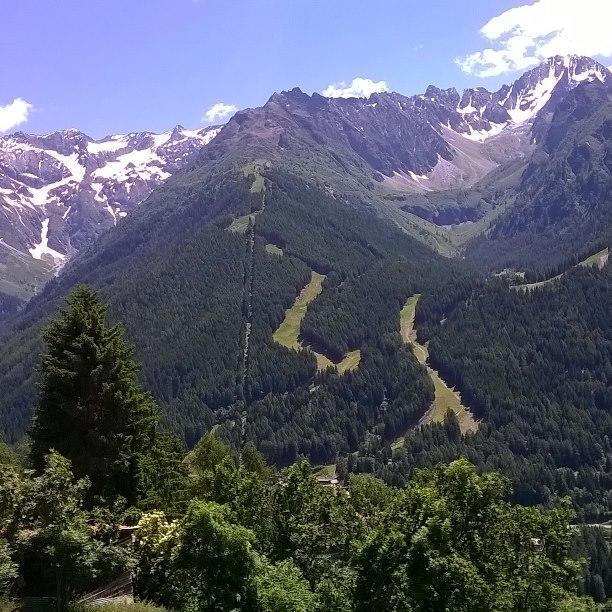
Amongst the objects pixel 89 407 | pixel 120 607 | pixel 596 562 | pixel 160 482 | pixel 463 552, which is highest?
pixel 89 407

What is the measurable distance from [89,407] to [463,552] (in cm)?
2849

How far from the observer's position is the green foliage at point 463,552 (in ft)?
89.1

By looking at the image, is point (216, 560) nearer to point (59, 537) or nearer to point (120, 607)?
point (59, 537)

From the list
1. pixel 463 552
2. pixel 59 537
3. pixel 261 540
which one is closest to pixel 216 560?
pixel 59 537

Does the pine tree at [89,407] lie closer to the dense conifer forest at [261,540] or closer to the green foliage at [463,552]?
the dense conifer forest at [261,540]

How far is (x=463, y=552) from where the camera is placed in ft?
102

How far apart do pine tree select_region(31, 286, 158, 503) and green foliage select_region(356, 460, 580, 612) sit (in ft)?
76.4

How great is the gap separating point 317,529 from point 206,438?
45610mm

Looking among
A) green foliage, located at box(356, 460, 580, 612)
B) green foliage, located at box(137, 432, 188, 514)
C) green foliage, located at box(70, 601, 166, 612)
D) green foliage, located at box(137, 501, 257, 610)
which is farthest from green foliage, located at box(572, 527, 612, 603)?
green foliage, located at box(137, 501, 257, 610)

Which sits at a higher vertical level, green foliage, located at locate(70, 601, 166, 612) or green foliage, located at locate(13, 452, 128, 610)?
green foliage, located at locate(13, 452, 128, 610)

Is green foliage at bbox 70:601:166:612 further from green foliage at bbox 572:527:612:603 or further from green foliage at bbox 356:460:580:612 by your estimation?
green foliage at bbox 572:527:612:603

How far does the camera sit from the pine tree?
45719mm

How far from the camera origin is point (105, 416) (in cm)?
4734

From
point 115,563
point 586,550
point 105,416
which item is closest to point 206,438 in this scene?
point 105,416
